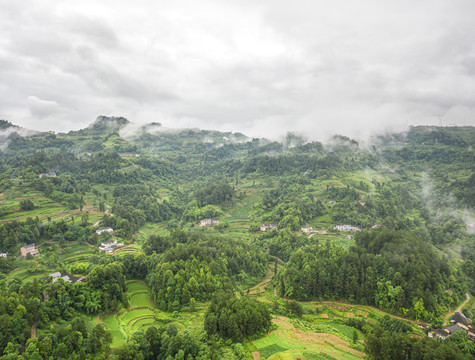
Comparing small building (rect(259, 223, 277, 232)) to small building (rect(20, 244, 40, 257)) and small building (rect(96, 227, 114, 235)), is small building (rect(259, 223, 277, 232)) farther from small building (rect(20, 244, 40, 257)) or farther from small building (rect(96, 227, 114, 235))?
small building (rect(20, 244, 40, 257))

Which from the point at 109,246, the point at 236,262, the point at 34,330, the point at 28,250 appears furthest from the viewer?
the point at 109,246

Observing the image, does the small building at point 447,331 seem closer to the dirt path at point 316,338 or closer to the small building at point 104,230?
the dirt path at point 316,338

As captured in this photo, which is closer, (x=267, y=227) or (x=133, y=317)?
(x=133, y=317)

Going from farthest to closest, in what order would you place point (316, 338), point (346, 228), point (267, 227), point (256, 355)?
point (267, 227) < point (346, 228) < point (316, 338) < point (256, 355)

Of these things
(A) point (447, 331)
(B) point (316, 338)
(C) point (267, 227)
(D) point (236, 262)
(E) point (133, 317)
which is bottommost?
(A) point (447, 331)

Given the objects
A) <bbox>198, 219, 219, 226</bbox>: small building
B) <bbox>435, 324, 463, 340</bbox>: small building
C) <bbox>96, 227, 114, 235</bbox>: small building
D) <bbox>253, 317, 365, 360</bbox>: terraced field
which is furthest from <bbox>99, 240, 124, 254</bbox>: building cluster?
<bbox>435, 324, 463, 340</bbox>: small building

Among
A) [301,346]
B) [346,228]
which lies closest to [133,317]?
[301,346]

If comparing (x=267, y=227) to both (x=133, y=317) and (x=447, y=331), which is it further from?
(x=447, y=331)

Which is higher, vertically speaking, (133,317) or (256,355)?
(256,355)
